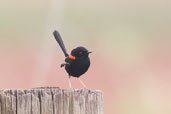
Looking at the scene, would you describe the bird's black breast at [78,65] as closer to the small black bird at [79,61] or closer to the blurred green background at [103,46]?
the small black bird at [79,61]

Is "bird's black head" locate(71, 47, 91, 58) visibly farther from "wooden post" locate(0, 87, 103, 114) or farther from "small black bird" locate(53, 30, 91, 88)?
"wooden post" locate(0, 87, 103, 114)

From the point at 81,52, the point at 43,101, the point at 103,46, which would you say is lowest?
the point at 43,101

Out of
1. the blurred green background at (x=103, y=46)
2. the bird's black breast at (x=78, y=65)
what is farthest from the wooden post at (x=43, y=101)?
the blurred green background at (x=103, y=46)

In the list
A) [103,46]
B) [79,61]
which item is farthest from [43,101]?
[103,46]

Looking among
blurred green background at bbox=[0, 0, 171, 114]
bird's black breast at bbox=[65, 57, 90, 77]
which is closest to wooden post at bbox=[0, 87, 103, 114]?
bird's black breast at bbox=[65, 57, 90, 77]

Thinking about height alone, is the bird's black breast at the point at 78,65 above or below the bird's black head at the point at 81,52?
below

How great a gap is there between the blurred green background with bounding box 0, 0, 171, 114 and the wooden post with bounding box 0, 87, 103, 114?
405 cm

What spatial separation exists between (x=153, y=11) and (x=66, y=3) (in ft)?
5.76

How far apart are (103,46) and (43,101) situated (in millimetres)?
6568

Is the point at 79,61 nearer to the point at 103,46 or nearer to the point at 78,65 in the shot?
the point at 78,65

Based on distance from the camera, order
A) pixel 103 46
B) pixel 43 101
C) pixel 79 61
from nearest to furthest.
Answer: pixel 43 101 → pixel 79 61 → pixel 103 46

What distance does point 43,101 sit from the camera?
3.05 meters

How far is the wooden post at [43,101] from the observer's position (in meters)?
3.02

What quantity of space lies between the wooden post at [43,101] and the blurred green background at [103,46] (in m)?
4.05
